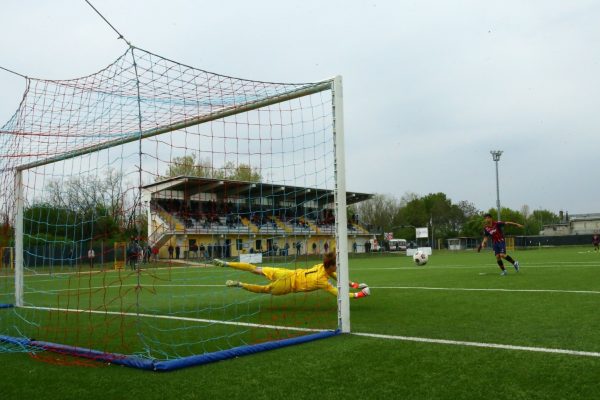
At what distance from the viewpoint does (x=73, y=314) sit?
34.2ft

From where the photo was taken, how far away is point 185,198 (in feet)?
29.7

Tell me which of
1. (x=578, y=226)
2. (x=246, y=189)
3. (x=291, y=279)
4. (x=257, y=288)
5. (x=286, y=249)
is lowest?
(x=257, y=288)

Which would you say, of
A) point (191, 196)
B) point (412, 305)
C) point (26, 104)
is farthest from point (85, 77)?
point (412, 305)

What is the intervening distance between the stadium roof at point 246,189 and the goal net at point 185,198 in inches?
1.0

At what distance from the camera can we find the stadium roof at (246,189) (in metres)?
8.47

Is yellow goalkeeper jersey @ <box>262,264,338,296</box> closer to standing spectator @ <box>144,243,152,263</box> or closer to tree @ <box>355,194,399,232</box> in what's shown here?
standing spectator @ <box>144,243,152,263</box>

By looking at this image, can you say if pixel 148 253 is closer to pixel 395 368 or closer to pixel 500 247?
pixel 395 368

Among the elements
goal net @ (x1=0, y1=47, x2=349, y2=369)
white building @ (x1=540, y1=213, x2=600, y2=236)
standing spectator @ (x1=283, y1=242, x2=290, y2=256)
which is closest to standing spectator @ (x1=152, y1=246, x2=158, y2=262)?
goal net @ (x1=0, y1=47, x2=349, y2=369)

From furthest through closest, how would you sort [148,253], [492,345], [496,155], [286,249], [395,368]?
[496,155], [286,249], [148,253], [492,345], [395,368]

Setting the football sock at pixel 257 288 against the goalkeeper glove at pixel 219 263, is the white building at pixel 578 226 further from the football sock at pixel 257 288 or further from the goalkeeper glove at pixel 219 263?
the goalkeeper glove at pixel 219 263

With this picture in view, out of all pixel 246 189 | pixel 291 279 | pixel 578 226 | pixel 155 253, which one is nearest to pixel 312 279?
pixel 291 279

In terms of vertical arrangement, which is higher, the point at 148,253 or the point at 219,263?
the point at 148,253

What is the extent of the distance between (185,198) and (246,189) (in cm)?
108

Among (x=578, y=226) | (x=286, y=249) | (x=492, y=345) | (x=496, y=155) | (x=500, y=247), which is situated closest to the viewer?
(x=492, y=345)
